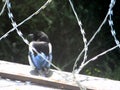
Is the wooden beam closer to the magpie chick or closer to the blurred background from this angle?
the magpie chick

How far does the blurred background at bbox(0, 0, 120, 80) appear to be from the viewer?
6.60 m

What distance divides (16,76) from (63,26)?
2149mm

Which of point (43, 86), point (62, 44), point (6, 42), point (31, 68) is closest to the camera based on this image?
point (43, 86)

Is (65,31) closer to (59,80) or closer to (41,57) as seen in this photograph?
(41,57)

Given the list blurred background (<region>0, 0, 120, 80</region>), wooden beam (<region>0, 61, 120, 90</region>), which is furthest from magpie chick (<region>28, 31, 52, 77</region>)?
blurred background (<region>0, 0, 120, 80</region>)

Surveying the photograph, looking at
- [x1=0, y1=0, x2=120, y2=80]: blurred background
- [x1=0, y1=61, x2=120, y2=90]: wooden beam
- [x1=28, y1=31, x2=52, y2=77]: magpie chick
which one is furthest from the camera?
[x1=0, y1=0, x2=120, y2=80]: blurred background

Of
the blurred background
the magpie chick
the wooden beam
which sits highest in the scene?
the blurred background

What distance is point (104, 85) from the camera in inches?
188

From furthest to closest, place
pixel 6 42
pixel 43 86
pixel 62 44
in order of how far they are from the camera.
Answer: pixel 62 44 → pixel 6 42 → pixel 43 86

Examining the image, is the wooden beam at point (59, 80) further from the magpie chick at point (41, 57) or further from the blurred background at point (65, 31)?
the blurred background at point (65, 31)

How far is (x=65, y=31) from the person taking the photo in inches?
274

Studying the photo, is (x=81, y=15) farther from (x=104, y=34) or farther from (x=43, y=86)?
(x=43, y=86)

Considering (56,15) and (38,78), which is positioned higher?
(56,15)

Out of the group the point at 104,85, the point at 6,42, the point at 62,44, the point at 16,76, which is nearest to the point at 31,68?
the point at 16,76
